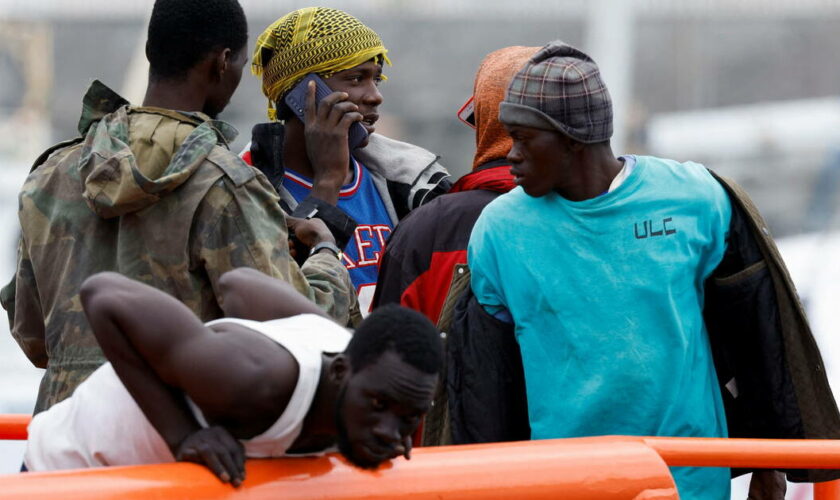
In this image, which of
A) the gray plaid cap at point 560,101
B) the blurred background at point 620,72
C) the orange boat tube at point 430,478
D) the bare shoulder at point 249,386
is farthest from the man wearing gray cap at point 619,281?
the blurred background at point 620,72

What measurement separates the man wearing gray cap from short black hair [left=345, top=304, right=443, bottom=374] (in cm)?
87

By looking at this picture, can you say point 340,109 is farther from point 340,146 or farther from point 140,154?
point 140,154

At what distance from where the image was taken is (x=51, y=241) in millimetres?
3031

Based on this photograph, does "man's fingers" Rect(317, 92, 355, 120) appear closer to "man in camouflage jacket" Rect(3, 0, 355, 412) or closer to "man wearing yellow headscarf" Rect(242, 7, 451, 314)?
"man wearing yellow headscarf" Rect(242, 7, 451, 314)

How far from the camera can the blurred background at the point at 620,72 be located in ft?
39.8

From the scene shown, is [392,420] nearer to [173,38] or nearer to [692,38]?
[173,38]

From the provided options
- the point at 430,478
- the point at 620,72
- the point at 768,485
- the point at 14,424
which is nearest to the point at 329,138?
the point at 14,424

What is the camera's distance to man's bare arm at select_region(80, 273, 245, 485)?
7.37 feet

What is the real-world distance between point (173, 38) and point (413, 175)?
103 cm

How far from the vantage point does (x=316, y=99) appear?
12.5 ft

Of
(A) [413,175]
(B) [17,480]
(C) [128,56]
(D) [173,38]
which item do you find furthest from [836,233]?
(B) [17,480]

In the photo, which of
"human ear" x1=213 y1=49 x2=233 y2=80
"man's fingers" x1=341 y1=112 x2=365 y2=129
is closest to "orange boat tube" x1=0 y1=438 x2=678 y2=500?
"human ear" x1=213 y1=49 x2=233 y2=80

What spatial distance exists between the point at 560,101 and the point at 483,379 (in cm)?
69

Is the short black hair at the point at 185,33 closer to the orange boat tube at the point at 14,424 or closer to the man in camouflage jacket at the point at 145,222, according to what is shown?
the man in camouflage jacket at the point at 145,222
